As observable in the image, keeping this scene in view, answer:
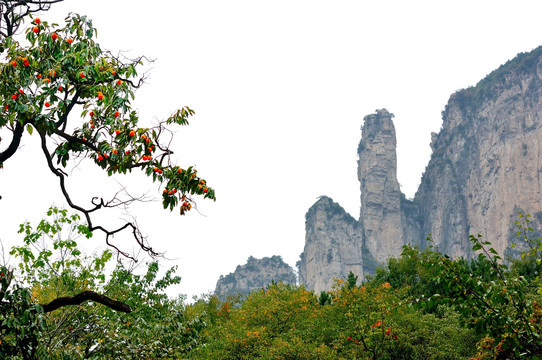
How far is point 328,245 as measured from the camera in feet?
334

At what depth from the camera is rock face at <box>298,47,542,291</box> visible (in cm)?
7788

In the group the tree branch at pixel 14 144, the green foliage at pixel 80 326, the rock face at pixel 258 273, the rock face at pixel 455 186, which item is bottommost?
the green foliage at pixel 80 326

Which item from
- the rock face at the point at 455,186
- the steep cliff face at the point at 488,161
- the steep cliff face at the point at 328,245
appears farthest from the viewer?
the steep cliff face at the point at 328,245

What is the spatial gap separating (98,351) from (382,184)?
101m

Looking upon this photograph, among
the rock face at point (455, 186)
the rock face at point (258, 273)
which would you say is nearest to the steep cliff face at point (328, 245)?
the rock face at point (455, 186)

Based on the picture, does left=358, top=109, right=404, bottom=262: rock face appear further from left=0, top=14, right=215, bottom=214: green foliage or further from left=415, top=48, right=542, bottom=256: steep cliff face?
left=0, top=14, right=215, bottom=214: green foliage

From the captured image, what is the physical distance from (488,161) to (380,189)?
2445 centimetres

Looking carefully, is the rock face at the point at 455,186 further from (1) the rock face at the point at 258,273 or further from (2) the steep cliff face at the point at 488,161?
(1) the rock face at the point at 258,273

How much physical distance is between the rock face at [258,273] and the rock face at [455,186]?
1574 cm

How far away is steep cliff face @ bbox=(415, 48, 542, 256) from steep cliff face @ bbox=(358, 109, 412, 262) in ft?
24.2

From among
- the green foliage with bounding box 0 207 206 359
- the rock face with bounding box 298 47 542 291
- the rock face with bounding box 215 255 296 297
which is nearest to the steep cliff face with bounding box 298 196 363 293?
the rock face with bounding box 298 47 542 291

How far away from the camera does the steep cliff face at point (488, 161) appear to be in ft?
251

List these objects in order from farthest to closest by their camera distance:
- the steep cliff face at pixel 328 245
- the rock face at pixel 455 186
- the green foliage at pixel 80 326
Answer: the steep cliff face at pixel 328 245 → the rock face at pixel 455 186 → the green foliage at pixel 80 326

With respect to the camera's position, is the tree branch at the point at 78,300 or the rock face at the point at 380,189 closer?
the tree branch at the point at 78,300
